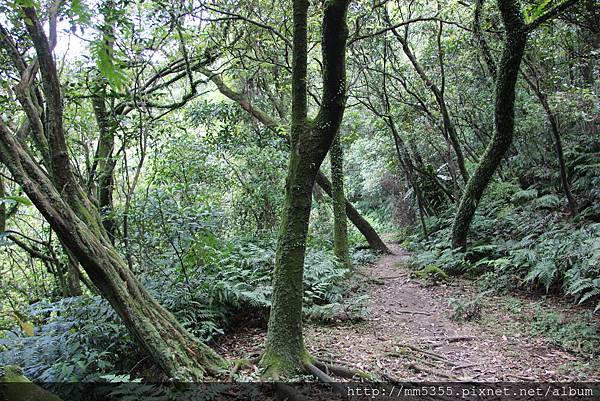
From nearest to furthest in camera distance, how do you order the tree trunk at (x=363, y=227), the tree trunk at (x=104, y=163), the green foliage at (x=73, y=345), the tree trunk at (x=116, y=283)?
1. the tree trunk at (x=116, y=283)
2. the green foliage at (x=73, y=345)
3. the tree trunk at (x=104, y=163)
4. the tree trunk at (x=363, y=227)

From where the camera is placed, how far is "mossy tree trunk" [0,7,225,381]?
126 inches

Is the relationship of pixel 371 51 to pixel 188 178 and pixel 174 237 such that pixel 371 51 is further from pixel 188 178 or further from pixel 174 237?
pixel 174 237

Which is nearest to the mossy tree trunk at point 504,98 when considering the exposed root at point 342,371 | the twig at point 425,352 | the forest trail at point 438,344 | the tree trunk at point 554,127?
the tree trunk at point 554,127

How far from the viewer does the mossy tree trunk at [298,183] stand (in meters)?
3.99

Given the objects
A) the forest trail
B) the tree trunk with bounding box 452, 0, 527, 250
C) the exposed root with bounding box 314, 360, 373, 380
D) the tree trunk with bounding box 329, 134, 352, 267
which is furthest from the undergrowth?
the tree trunk with bounding box 452, 0, 527, 250

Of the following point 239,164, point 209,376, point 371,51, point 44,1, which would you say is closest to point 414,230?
point 371,51

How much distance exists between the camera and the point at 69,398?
377 cm

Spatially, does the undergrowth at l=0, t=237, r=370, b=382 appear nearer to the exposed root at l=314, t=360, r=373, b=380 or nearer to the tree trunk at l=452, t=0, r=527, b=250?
the exposed root at l=314, t=360, r=373, b=380

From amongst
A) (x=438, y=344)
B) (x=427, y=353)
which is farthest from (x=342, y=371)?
(x=438, y=344)

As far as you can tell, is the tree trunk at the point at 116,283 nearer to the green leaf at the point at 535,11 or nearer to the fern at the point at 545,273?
the fern at the point at 545,273

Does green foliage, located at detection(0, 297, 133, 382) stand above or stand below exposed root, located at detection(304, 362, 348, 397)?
above

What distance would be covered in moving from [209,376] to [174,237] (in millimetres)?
2405

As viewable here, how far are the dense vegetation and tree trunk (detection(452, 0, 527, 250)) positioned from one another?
3 cm

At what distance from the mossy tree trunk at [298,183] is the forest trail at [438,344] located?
0.81 m
